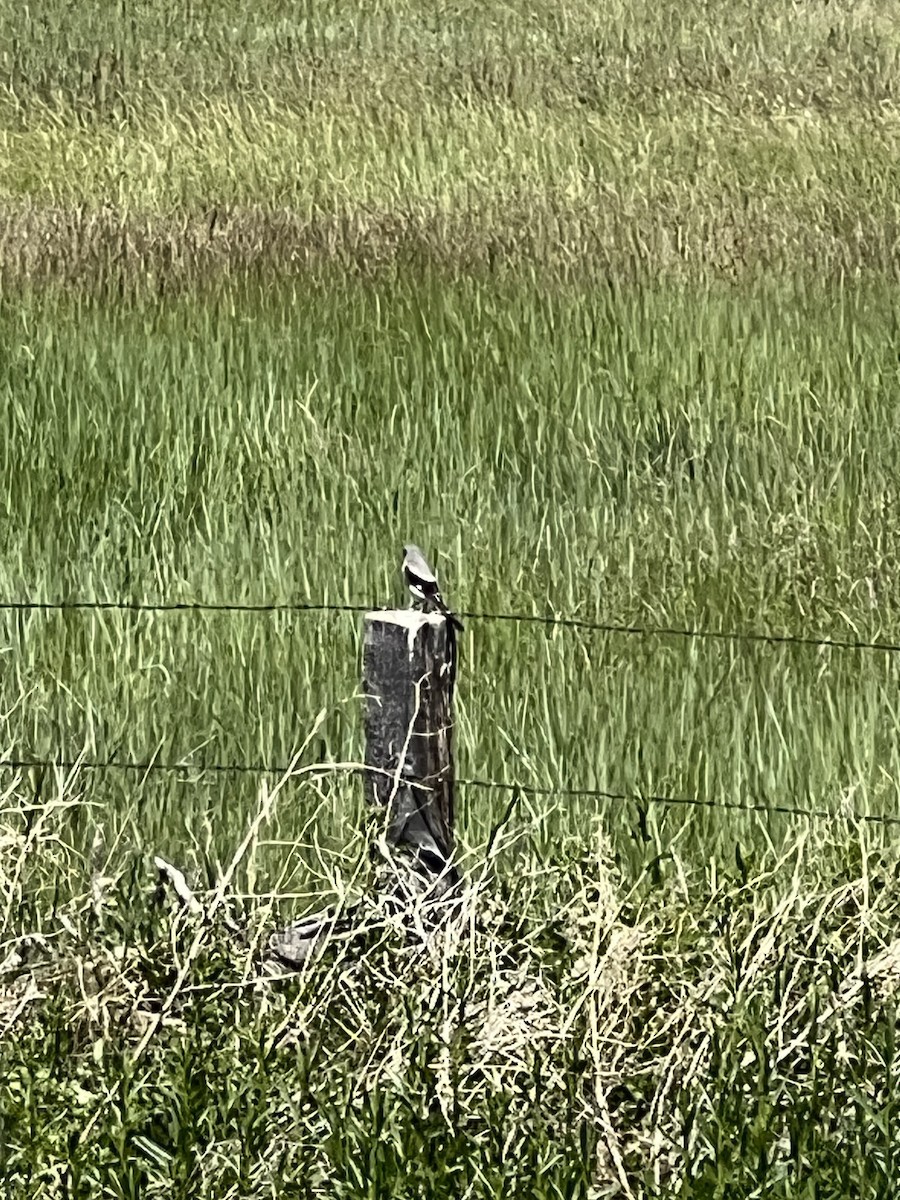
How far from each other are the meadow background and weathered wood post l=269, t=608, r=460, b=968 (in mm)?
77

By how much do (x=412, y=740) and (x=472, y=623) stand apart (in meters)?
1.72

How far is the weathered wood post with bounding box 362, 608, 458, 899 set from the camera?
3.36 metres

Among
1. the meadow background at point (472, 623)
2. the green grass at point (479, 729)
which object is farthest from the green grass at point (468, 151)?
the green grass at point (479, 729)

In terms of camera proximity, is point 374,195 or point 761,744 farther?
point 374,195

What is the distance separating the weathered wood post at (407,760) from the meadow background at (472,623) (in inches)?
3.0

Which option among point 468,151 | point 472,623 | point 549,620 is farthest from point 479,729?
point 468,151

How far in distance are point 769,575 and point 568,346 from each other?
2559 millimetres

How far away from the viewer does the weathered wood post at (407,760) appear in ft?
11.0

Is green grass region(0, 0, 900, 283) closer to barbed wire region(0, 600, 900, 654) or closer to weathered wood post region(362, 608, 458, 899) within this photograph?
barbed wire region(0, 600, 900, 654)

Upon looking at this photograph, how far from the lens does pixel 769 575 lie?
5555 millimetres

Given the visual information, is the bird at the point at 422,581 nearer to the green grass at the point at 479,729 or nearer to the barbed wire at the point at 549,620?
the barbed wire at the point at 549,620

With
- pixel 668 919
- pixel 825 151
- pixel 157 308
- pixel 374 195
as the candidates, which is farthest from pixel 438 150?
pixel 668 919

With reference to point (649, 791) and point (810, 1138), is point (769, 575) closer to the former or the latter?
point (649, 791)

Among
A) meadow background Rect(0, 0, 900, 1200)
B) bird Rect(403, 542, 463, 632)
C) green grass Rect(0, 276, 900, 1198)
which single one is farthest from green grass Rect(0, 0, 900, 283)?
bird Rect(403, 542, 463, 632)
